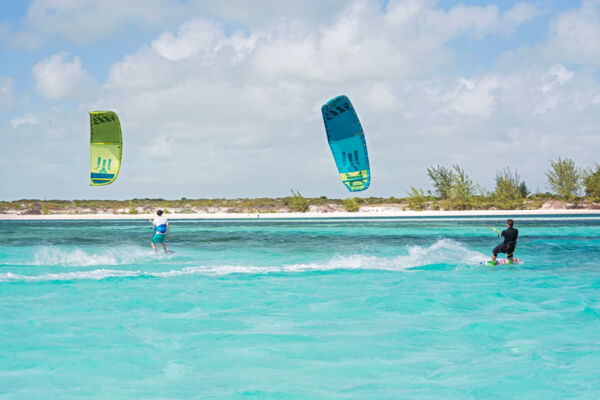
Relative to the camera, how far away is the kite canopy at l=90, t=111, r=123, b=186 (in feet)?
51.8

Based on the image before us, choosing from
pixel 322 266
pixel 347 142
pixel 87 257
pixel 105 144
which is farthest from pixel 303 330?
pixel 105 144

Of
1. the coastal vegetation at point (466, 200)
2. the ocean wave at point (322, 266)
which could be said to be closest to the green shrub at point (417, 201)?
the coastal vegetation at point (466, 200)

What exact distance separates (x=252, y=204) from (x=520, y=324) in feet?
162

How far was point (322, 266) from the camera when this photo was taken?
1357 cm

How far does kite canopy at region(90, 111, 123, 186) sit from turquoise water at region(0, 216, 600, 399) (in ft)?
10.5

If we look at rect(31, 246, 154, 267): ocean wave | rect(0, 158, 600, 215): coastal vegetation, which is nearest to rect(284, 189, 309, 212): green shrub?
rect(0, 158, 600, 215): coastal vegetation

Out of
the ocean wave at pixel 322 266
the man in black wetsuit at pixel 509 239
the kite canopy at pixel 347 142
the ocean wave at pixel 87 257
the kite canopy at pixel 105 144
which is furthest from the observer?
the kite canopy at pixel 105 144

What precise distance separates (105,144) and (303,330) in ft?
37.0

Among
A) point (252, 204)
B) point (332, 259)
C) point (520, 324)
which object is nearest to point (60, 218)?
point (252, 204)

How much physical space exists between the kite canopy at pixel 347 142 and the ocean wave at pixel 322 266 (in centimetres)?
217

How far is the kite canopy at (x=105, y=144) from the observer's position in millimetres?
15797

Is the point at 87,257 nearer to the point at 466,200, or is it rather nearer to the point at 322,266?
the point at 322,266

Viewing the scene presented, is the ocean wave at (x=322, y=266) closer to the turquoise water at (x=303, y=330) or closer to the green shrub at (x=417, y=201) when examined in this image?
the turquoise water at (x=303, y=330)

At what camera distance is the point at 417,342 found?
6.61m
